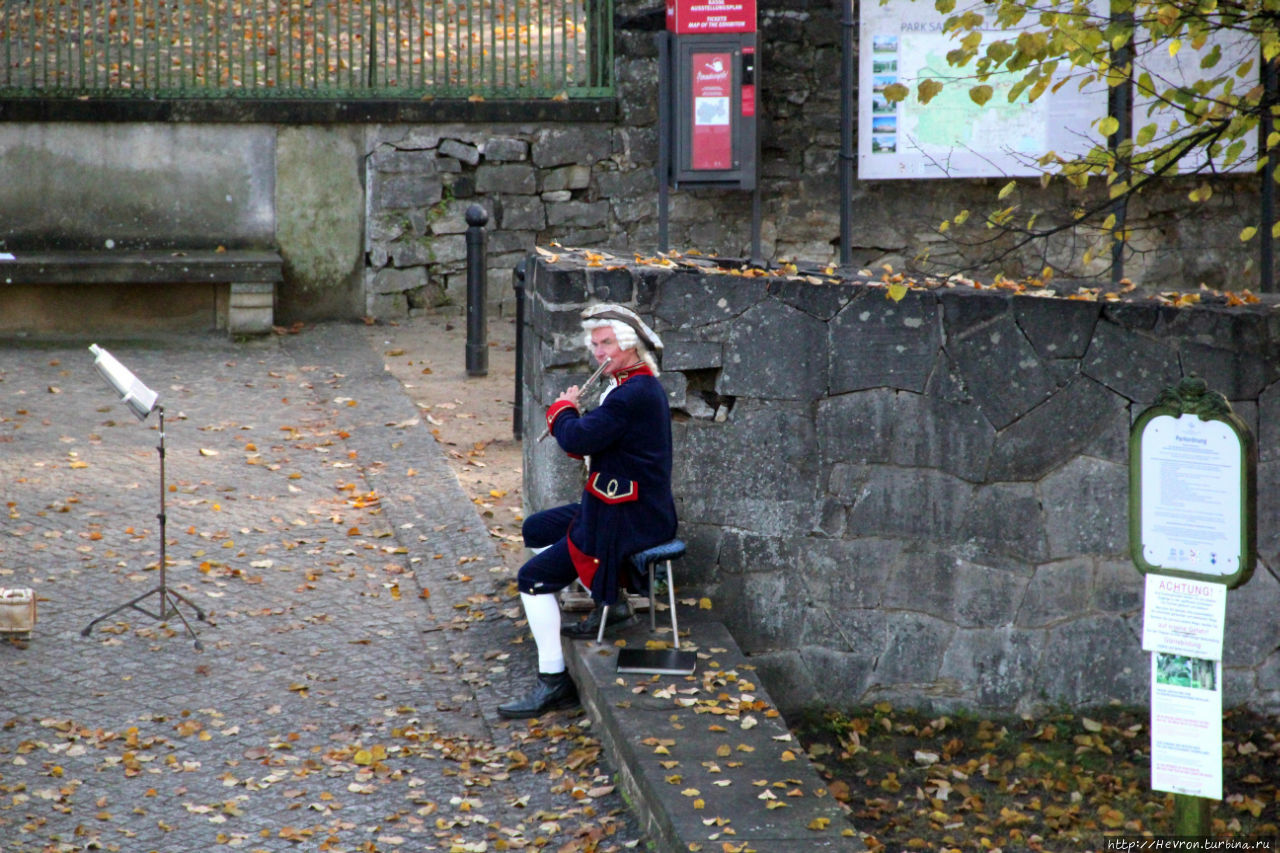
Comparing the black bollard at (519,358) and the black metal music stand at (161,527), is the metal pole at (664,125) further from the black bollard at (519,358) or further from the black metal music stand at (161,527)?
the black metal music stand at (161,527)

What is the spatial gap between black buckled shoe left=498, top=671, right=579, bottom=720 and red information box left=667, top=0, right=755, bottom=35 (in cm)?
659

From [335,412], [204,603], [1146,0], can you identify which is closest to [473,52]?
[335,412]

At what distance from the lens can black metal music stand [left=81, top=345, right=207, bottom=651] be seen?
20.5 feet

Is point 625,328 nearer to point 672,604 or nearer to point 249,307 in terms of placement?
point 672,604

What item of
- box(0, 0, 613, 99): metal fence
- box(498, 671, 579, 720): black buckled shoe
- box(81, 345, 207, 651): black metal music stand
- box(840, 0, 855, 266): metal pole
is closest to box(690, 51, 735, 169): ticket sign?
box(840, 0, 855, 266): metal pole

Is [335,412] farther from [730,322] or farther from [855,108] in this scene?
[855,108]

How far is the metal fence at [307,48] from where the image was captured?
1130cm

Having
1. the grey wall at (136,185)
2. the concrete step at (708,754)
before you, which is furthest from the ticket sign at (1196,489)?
the grey wall at (136,185)

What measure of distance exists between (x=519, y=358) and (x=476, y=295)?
5.76 ft

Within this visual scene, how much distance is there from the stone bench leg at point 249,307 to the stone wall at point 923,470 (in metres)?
5.44

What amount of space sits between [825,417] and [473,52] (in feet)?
21.9

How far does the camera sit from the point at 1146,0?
18.4ft

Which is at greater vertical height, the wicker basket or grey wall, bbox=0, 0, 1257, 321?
grey wall, bbox=0, 0, 1257, 321

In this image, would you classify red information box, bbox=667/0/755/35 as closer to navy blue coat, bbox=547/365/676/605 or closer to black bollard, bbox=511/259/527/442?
black bollard, bbox=511/259/527/442
